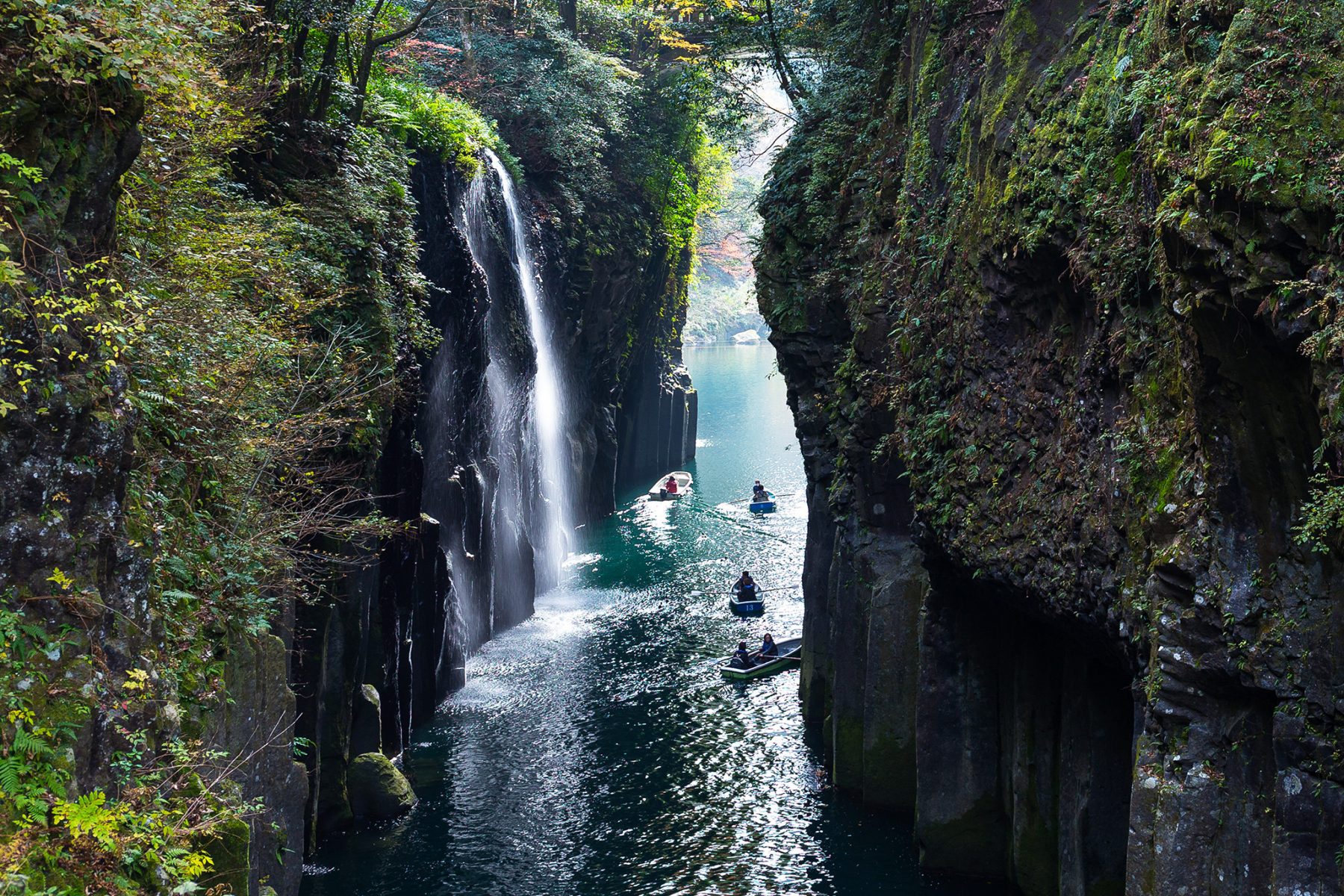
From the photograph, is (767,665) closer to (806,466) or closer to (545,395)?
(806,466)

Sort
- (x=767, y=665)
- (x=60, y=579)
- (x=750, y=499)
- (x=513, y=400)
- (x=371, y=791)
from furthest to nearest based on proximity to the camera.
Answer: (x=750, y=499) < (x=513, y=400) < (x=767, y=665) < (x=371, y=791) < (x=60, y=579)

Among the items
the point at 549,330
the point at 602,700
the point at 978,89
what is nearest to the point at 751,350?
the point at 549,330

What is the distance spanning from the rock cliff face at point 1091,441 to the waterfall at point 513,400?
1005 cm

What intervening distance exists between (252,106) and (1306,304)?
14767 millimetres

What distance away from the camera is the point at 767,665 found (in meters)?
25.7

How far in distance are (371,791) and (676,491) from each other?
2975cm

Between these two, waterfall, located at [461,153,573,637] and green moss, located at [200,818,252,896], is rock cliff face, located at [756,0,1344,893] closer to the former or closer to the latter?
green moss, located at [200,818,252,896]

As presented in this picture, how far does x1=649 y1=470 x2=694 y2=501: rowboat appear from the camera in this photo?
1882 inches

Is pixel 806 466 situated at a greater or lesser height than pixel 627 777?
greater

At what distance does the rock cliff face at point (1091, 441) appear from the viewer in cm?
877

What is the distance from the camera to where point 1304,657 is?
8.81m

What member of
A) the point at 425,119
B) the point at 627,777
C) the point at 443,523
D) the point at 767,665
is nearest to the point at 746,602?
the point at 767,665

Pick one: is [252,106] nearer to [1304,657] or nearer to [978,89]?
[978,89]

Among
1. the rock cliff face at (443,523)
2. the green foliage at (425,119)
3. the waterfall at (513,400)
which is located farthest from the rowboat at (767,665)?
the green foliage at (425,119)
